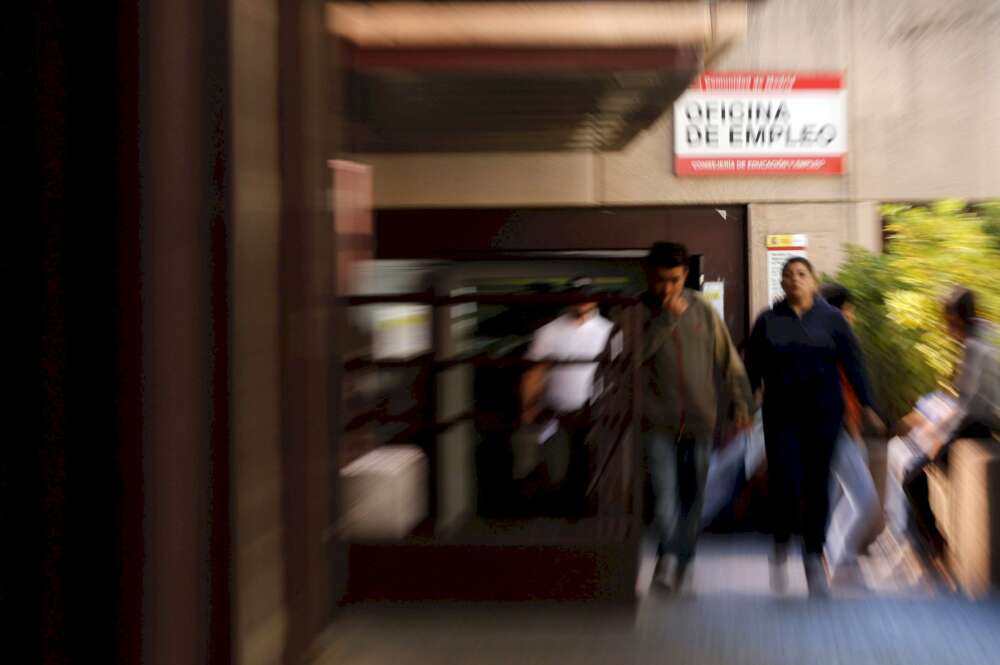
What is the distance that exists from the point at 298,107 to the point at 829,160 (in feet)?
26.5

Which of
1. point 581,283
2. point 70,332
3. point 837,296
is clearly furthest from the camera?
point 581,283

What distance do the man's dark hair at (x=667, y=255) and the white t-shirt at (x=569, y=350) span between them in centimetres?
197

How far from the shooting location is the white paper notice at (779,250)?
1093cm

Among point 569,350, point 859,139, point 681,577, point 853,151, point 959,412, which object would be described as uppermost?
point 859,139

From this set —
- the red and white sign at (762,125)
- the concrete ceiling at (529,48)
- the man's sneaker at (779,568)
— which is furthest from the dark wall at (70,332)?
the red and white sign at (762,125)

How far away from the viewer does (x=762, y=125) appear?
429 inches

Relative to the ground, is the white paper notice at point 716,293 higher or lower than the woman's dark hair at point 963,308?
higher

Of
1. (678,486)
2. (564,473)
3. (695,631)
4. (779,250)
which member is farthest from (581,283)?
(695,631)

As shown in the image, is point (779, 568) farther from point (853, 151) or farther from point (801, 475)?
point (853, 151)

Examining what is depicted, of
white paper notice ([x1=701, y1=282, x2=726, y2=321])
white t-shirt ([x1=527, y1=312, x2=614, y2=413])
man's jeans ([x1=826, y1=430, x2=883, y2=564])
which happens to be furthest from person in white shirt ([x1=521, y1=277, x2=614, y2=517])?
white paper notice ([x1=701, y1=282, x2=726, y2=321])

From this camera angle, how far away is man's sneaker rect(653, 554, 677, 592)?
5.78m

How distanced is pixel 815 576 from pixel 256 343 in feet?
11.0

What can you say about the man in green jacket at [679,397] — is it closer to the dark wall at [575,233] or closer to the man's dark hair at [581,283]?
the dark wall at [575,233]

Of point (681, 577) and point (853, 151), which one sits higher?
point (853, 151)
